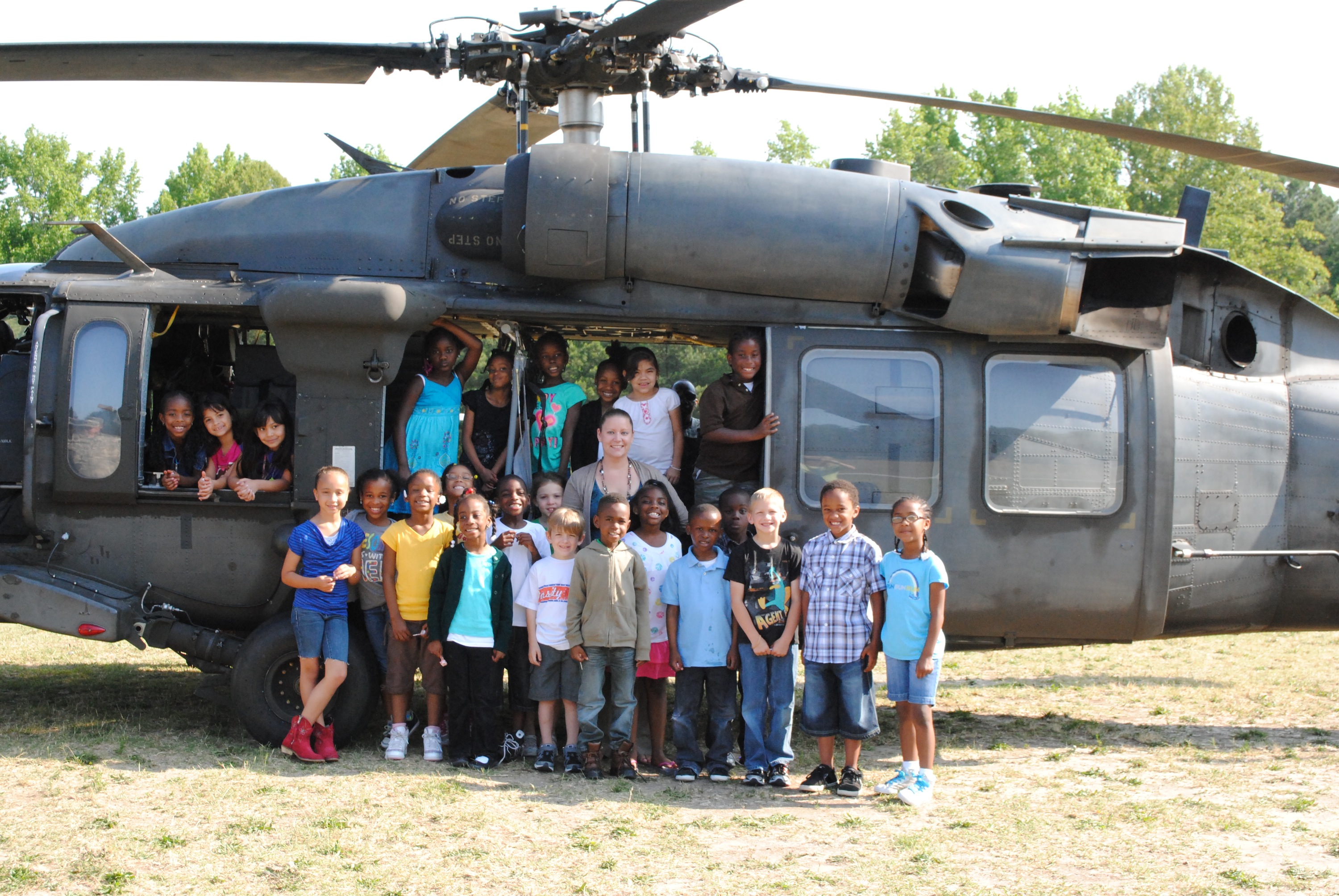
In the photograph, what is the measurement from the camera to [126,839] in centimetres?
487

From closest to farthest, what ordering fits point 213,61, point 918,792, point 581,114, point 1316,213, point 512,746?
1. point 918,792
2. point 512,746
3. point 213,61
4. point 581,114
5. point 1316,213

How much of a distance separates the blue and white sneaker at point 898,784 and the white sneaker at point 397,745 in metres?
2.61

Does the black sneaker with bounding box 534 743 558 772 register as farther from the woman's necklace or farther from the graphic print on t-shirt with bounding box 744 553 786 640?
the woman's necklace

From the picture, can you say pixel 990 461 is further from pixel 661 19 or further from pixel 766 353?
pixel 661 19

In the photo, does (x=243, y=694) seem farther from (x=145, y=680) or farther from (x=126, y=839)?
(x=145, y=680)

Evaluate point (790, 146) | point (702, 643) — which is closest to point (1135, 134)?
point (702, 643)

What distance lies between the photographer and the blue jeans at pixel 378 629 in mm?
6695

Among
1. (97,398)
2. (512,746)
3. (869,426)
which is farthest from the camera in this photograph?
(869,426)

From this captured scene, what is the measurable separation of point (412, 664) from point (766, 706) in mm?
2014

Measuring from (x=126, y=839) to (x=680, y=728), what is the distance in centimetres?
279

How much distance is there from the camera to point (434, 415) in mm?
7273

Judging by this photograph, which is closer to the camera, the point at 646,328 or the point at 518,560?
the point at 518,560

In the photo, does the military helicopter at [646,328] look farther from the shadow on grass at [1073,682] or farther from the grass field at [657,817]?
the shadow on grass at [1073,682]

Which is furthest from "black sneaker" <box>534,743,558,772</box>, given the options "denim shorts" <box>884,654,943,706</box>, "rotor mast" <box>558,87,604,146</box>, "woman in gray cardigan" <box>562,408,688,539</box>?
"rotor mast" <box>558,87,604,146</box>
